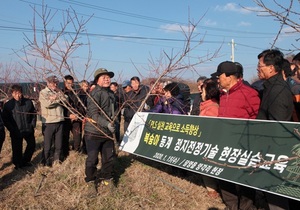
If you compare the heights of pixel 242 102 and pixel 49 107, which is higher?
pixel 242 102

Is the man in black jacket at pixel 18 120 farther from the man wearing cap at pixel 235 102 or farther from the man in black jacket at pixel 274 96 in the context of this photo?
the man in black jacket at pixel 274 96

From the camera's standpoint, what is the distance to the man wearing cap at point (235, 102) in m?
3.63

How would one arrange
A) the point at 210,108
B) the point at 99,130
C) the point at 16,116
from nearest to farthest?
the point at 210,108 < the point at 99,130 < the point at 16,116

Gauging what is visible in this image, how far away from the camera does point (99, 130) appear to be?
14.5ft

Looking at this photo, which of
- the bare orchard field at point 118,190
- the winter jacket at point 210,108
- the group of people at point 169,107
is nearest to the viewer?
the group of people at point 169,107

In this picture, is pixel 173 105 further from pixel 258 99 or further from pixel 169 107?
pixel 258 99

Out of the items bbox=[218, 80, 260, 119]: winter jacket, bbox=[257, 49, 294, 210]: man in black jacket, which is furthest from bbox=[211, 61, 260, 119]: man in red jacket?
bbox=[257, 49, 294, 210]: man in black jacket

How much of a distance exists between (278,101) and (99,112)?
8.19 feet

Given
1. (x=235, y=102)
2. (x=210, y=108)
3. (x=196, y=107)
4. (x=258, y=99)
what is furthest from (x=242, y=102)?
(x=196, y=107)

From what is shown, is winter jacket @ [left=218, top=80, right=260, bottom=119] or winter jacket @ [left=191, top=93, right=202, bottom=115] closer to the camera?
winter jacket @ [left=218, top=80, right=260, bottom=119]

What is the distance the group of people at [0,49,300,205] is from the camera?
3.37m

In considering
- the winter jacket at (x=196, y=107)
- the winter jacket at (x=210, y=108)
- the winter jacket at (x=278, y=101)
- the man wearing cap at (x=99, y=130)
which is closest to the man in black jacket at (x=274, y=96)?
the winter jacket at (x=278, y=101)

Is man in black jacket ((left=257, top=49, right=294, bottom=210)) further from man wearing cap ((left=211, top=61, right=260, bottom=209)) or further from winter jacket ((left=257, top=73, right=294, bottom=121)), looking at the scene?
man wearing cap ((left=211, top=61, right=260, bottom=209))

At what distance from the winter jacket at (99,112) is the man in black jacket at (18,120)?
7.67ft
